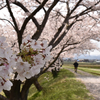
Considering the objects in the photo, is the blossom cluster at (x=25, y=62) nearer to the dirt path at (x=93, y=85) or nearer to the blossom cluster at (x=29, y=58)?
the blossom cluster at (x=29, y=58)

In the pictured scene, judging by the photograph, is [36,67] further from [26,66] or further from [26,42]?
[26,42]

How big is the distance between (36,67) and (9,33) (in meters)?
12.5

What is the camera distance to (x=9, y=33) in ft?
41.8

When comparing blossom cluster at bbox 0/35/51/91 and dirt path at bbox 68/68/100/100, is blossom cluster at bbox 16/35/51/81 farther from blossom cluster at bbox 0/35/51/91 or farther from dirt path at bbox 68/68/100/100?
dirt path at bbox 68/68/100/100

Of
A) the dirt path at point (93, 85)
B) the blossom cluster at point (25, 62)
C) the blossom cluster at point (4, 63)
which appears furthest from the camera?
the dirt path at point (93, 85)

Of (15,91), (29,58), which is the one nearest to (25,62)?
(29,58)

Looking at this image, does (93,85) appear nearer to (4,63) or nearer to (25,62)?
(25,62)

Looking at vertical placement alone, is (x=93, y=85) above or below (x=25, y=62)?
below

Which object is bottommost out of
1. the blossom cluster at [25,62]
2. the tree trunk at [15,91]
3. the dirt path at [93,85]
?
the dirt path at [93,85]

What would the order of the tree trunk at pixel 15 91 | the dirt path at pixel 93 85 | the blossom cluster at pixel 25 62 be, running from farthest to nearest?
1. the dirt path at pixel 93 85
2. the tree trunk at pixel 15 91
3. the blossom cluster at pixel 25 62

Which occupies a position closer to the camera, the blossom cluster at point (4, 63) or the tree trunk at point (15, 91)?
the blossom cluster at point (4, 63)

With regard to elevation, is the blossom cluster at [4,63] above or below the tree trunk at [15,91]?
above

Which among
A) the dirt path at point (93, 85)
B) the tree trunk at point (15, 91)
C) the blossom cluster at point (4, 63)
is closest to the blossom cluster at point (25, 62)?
the blossom cluster at point (4, 63)

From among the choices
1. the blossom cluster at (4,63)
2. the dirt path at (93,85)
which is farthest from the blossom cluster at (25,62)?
the dirt path at (93,85)
